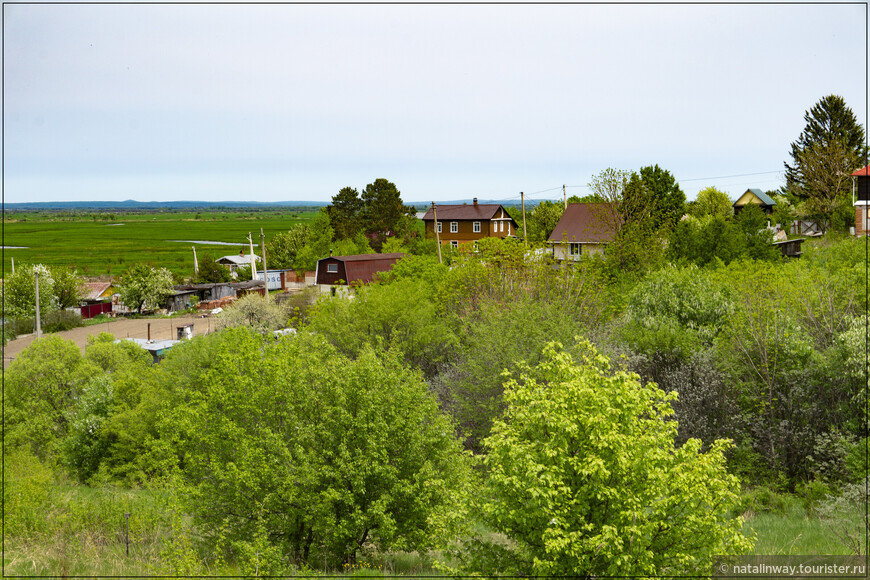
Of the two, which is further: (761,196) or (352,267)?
(761,196)

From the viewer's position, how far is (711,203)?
91188 mm

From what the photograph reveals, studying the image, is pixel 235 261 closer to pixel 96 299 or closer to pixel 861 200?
pixel 96 299

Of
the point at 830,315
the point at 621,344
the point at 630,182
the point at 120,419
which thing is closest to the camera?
the point at 830,315

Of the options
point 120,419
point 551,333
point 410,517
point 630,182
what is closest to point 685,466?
point 410,517

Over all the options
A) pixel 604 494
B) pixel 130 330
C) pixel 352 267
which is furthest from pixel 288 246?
pixel 604 494

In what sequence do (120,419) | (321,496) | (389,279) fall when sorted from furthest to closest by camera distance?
(389,279)
(120,419)
(321,496)

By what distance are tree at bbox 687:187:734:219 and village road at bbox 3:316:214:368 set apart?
63.3 meters

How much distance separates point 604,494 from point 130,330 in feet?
203

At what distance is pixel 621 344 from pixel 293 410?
1618 cm

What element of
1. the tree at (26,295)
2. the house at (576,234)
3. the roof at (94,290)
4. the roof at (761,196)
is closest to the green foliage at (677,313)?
the house at (576,234)

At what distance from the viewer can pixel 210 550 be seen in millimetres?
15625

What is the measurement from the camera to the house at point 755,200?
95.4 m

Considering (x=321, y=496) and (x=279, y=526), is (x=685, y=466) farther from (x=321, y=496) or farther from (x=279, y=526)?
(x=279, y=526)

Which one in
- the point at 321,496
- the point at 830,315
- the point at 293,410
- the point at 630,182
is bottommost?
the point at 321,496
